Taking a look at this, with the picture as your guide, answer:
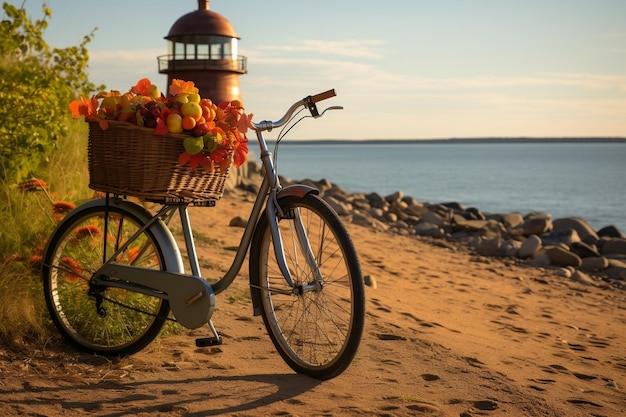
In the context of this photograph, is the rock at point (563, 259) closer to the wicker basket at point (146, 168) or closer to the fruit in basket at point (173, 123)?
the wicker basket at point (146, 168)

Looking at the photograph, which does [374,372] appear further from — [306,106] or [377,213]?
[377,213]

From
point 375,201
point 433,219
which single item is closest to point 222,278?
→ point 433,219

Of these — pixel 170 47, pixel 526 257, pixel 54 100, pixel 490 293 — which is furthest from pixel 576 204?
pixel 54 100

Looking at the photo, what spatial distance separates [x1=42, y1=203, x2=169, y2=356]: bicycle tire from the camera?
4633mm

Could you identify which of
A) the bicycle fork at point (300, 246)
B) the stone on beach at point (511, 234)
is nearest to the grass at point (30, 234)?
the bicycle fork at point (300, 246)

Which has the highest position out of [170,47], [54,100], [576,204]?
[170,47]

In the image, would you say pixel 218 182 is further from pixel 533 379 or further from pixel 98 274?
pixel 533 379

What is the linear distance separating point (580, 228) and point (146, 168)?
17.0 m

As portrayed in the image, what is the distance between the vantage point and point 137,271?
449cm

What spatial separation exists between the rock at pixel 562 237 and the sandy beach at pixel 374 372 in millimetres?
9240

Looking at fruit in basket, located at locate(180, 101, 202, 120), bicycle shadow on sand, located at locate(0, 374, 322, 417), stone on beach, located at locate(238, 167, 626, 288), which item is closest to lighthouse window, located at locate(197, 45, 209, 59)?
stone on beach, located at locate(238, 167, 626, 288)

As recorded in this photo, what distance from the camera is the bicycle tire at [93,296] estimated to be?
4.63 metres

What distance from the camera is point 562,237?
57.0 feet

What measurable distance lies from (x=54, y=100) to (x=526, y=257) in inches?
353
